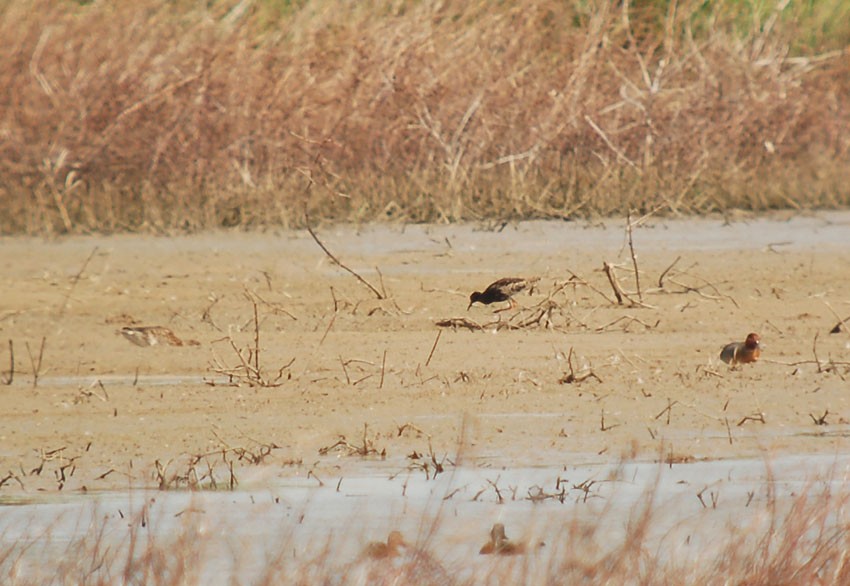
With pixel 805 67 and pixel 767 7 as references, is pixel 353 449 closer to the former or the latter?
pixel 805 67

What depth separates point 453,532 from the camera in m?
4.04

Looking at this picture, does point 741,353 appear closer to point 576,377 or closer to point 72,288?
point 576,377

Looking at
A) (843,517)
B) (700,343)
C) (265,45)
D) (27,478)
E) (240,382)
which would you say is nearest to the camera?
(843,517)

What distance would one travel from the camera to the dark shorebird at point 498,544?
3.78 meters

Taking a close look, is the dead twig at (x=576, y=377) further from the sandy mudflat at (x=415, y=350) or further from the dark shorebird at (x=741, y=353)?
the dark shorebird at (x=741, y=353)

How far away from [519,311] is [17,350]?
2.02m

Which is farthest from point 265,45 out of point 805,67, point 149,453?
point 149,453

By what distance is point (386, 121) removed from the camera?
1236cm

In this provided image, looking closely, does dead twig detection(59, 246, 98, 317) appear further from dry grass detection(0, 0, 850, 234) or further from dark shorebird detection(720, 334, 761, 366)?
dark shorebird detection(720, 334, 761, 366)

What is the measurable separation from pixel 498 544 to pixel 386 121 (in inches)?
343

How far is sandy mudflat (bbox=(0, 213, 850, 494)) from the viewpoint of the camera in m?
5.25

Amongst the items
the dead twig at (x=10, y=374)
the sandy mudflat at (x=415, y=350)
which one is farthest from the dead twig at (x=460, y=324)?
the dead twig at (x=10, y=374)

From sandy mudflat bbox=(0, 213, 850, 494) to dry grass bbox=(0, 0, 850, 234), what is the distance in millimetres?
599

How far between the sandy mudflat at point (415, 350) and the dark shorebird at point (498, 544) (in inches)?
7.4
